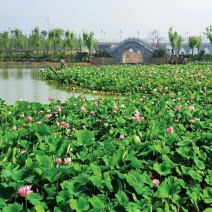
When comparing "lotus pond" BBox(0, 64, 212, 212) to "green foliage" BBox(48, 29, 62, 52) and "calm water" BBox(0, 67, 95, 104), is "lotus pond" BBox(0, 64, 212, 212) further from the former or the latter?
"green foliage" BBox(48, 29, 62, 52)

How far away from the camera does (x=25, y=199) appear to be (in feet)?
7.24

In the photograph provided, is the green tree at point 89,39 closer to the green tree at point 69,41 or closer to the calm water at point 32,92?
the green tree at point 69,41

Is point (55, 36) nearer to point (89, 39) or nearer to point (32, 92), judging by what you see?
point (89, 39)

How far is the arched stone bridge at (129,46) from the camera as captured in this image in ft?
159

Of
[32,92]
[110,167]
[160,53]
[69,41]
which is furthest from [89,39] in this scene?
[110,167]

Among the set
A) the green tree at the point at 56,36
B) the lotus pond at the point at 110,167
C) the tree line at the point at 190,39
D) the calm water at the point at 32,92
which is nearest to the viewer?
the lotus pond at the point at 110,167

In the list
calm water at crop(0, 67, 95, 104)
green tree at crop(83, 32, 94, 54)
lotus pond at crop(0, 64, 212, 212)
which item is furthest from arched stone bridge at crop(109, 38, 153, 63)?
lotus pond at crop(0, 64, 212, 212)

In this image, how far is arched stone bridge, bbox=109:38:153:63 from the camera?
1902 inches

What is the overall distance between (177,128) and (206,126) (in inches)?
12.4

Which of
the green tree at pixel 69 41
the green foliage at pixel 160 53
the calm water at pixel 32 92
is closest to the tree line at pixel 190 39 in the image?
the green foliage at pixel 160 53

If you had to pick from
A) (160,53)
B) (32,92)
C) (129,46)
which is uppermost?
(129,46)

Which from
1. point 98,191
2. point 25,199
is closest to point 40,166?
point 25,199

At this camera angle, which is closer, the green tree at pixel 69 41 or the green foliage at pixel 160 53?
the green foliage at pixel 160 53

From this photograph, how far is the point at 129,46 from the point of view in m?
51.2
